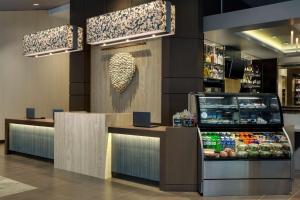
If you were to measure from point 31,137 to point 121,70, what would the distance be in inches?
105

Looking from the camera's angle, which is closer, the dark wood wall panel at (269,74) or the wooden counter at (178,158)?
the wooden counter at (178,158)

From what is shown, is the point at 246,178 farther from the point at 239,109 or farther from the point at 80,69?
the point at 80,69

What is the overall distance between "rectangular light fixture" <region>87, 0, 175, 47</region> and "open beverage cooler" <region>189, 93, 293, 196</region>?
1.40 metres

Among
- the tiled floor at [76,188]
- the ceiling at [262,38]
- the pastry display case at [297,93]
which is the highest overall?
the ceiling at [262,38]

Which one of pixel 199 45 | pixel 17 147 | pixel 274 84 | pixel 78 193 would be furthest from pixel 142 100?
pixel 274 84

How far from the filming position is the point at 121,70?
7.51 meters

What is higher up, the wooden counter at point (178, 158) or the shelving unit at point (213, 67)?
the shelving unit at point (213, 67)

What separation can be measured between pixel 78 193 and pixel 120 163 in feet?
3.68

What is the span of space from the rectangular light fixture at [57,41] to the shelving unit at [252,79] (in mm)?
4772

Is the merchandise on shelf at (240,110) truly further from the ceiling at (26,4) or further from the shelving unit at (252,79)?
the ceiling at (26,4)

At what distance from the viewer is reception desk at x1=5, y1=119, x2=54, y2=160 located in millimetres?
7533

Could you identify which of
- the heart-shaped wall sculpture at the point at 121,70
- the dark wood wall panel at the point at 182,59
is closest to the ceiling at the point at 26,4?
the heart-shaped wall sculpture at the point at 121,70

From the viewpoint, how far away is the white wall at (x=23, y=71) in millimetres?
10867

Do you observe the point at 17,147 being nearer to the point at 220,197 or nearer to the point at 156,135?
the point at 156,135
